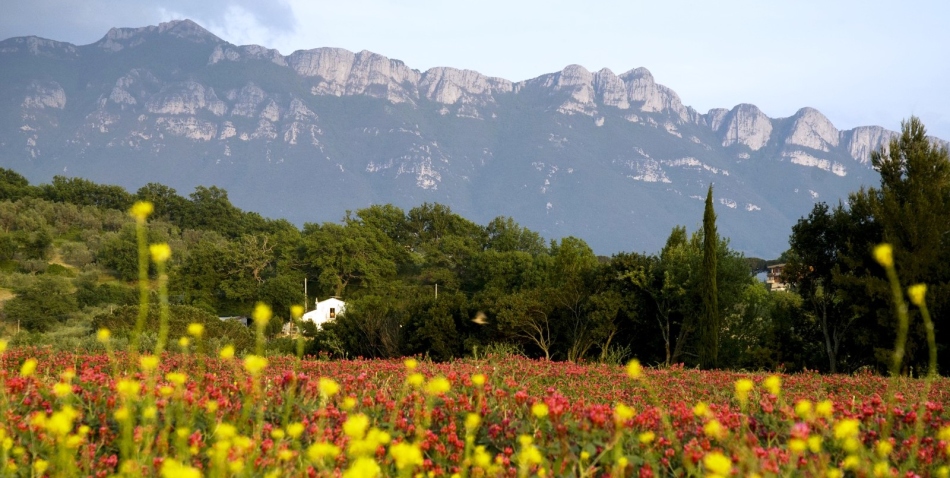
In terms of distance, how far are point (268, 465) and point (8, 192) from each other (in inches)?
3488

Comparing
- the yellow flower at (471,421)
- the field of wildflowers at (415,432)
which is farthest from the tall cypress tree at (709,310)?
the yellow flower at (471,421)

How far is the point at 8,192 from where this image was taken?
253ft

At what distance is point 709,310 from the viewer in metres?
24.2

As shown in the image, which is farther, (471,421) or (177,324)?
(177,324)

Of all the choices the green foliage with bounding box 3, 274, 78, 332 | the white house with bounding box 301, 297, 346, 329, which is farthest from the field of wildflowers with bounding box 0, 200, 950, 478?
the white house with bounding box 301, 297, 346, 329

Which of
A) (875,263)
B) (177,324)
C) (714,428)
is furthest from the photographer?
(177,324)

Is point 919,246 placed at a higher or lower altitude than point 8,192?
lower

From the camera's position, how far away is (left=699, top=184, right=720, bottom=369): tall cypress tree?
24.1m

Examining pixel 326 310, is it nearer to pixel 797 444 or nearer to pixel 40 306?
pixel 40 306

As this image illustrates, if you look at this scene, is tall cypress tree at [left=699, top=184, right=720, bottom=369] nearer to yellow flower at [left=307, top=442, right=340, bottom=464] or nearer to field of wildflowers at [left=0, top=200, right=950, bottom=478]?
field of wildflowers at [left=0, top=200, right=950, bottom=478]

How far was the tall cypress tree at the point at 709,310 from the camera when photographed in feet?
79.0

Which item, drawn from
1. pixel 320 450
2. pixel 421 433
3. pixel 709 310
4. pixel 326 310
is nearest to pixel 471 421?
pixel 421 433

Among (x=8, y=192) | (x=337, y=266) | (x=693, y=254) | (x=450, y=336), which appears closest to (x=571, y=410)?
(x=450, y=336)

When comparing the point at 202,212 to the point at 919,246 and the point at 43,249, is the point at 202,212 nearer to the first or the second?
the point at 43,249
